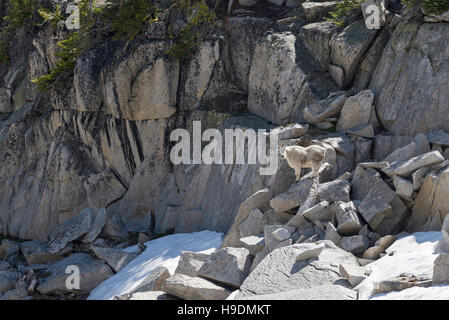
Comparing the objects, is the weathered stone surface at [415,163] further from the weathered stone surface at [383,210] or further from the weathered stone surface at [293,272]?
the weathered stone surface at [293,272]

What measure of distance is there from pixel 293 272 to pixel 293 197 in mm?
4057

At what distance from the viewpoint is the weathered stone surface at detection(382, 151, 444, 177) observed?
14.5 m

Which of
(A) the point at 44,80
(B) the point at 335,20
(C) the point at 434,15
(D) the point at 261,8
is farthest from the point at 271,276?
(A) the point at 44,80

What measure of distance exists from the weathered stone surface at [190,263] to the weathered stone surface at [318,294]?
4.11 metres

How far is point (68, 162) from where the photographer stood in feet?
88.6

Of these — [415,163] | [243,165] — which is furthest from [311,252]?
[243,165]

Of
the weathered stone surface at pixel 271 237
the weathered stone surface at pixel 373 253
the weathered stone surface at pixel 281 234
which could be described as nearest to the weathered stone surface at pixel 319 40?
the weathered stone surface at pixel 271 237

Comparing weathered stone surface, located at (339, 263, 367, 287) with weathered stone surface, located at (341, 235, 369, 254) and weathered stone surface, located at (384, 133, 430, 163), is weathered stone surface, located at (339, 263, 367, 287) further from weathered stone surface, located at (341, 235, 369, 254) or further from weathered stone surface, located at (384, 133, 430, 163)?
weathered stone surface, located at (384, 133, 430, 163)

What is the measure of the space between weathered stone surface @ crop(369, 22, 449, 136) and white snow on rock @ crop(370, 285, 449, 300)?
7.65 m

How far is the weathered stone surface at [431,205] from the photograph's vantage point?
13922 mm

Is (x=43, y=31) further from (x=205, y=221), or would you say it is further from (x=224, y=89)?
(x=205, y=221)

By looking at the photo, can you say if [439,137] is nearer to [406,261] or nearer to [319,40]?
[406,261]

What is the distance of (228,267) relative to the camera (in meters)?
14.8

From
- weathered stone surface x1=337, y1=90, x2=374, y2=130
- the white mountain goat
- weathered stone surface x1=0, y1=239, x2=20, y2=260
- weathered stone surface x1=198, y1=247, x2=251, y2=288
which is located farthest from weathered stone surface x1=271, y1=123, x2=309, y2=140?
weathered stone surface x1=0, y1=239, x2=20, y2=260
